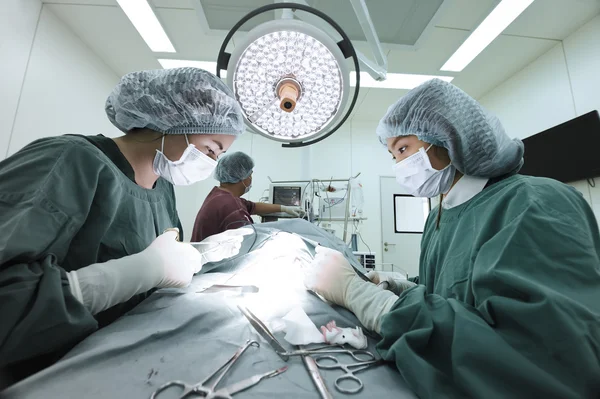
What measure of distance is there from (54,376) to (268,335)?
357 millimetres

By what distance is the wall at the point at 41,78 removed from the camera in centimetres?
178

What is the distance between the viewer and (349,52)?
0.60 meters

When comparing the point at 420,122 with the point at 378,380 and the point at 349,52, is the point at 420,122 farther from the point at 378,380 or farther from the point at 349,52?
the point at 378,380

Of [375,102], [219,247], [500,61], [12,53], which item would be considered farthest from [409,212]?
[12,53]

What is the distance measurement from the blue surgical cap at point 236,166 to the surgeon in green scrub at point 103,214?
2.65ft

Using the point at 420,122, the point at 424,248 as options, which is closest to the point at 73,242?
the point at 420,122

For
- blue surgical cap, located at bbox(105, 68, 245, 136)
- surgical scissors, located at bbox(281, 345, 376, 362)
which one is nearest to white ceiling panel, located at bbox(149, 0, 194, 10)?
blue surgical cap, located at bbox(105, 68, 245, 136)

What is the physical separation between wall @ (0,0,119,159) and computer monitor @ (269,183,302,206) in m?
1.84

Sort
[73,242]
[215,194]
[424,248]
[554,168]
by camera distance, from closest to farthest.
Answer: [73,242] < [424,248] < [215,194] < [554,168]

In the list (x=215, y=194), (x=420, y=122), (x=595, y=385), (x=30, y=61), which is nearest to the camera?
(x=595, y=385)

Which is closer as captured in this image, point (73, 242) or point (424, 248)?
point (73, 242)

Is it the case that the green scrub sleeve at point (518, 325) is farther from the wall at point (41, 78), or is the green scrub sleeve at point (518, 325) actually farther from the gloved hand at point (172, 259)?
the wall at point (41, 78)

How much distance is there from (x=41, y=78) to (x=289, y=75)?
8.09 feet

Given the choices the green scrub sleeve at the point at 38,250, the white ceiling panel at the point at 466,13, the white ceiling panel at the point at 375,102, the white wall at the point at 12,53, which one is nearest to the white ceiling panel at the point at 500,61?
the white ceiling panel at the point at 466,13
